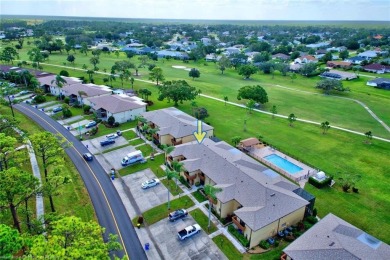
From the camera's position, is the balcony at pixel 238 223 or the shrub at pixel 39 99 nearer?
the balcony at pixel 238 223

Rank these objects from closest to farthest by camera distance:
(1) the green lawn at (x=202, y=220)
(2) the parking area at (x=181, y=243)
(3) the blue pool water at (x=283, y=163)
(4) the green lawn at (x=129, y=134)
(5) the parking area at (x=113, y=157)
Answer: (2) the parking area at (x=181, y=243)
(1) the green lawn at (x=202, y=220)
(5) the parking area at (x=113, y=157)
(3) the blue pool water at (x=283, y=163)
(4) the green lawn at (x=129, y=134)

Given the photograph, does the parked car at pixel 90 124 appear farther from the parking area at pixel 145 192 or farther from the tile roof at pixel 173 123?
the parking area at pixel 145 192

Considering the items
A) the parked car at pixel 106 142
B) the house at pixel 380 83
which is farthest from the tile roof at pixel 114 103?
the house at pixel 380 83

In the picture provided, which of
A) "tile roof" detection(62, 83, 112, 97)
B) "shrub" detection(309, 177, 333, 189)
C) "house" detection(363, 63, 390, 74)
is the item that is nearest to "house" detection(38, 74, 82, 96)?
"tile roof" detection(62, 83, 112, 97)

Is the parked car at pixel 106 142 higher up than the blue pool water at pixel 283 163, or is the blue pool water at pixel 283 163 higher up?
the parked car at pixel 106 142

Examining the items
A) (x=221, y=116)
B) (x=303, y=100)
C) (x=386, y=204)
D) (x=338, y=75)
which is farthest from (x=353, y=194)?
(x=338, y=75)

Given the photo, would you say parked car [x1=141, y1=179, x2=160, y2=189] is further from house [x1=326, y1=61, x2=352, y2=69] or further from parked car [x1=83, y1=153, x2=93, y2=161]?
house [x1=326, y1=61, x2=352, y2=69]

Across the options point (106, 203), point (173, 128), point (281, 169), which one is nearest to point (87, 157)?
point (106, 203)

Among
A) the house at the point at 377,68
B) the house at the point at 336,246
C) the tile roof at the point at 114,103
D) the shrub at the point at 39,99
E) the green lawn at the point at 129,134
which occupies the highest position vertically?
the house at the point at 377,68
